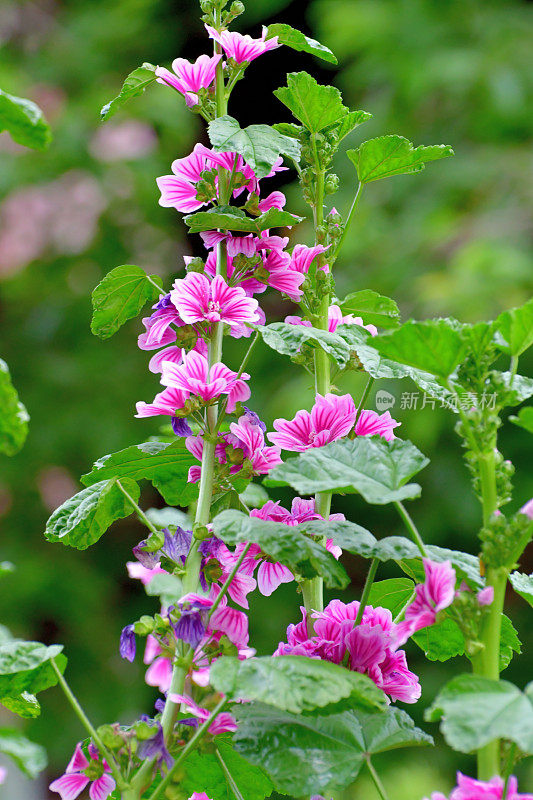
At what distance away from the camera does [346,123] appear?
46 cm

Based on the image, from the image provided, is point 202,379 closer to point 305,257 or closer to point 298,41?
point 305,257

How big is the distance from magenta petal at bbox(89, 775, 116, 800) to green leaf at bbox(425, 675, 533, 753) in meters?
0.16

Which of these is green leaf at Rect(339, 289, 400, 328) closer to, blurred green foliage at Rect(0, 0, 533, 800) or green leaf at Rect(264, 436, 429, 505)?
green leaf at Rect(264, 436, 429, 505)

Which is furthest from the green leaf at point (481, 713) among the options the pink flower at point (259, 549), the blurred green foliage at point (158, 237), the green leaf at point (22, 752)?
the blurred green foliage at point (158, 237)

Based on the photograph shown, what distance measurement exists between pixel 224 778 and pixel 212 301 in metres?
0.23

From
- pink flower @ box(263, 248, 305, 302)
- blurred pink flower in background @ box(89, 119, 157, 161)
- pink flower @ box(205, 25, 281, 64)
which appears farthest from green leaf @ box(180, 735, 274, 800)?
blurred pink flower in background @ box(89, 119, 157, 161)

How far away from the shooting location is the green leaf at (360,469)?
329mm

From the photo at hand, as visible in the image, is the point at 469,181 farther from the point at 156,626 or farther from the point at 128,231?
the point at 156,626

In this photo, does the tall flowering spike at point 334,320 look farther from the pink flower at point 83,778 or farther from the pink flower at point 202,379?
the pink flower at point 83,778

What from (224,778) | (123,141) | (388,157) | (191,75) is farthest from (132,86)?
(123,141)

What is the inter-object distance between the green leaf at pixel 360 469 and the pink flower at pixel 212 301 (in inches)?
3.0

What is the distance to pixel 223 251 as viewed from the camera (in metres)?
0.43

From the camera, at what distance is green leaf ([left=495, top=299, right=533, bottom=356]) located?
355 mm

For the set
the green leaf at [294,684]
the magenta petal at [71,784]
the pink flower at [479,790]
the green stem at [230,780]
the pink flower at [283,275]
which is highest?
the pink flower at [283,275]
